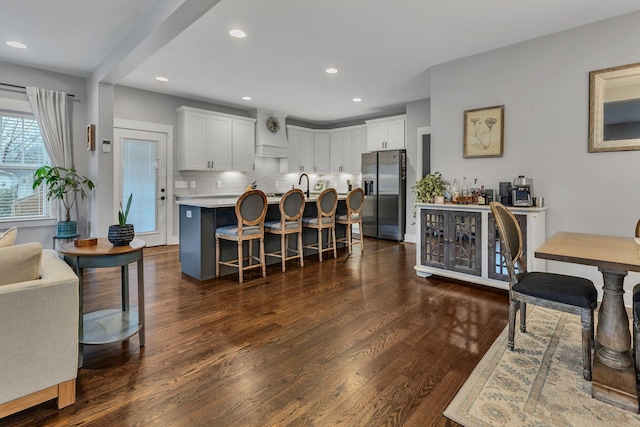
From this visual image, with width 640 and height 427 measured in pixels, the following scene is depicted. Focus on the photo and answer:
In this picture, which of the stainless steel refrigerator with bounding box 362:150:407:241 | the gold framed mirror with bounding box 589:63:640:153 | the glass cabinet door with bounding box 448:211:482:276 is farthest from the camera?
the stainless steel refrigerator with bounding box 362:150:407:241

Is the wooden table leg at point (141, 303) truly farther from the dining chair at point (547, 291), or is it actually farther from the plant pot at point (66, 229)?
the plant pot at point (66, 229)

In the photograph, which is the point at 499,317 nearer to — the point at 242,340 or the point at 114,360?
the point at 242,340

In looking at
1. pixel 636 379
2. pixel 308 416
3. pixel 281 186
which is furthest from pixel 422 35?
pixel 281 186

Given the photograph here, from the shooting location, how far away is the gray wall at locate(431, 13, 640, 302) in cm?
305

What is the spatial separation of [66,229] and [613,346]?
566 cm

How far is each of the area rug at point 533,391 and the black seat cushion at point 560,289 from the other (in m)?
0.42

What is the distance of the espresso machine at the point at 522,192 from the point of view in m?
3.37

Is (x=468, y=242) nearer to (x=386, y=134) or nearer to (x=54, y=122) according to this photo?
(x=386, y=134)

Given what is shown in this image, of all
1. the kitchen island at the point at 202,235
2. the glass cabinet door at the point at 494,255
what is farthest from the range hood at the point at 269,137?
the glass cabinet door at the point at 494,255

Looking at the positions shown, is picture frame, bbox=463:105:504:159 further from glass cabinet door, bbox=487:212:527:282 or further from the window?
the window

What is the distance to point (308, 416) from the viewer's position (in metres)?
1.60

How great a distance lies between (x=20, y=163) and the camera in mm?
4477

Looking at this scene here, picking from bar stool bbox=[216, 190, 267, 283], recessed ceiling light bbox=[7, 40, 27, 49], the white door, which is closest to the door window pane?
the white door

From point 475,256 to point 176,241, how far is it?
4.91 meters
